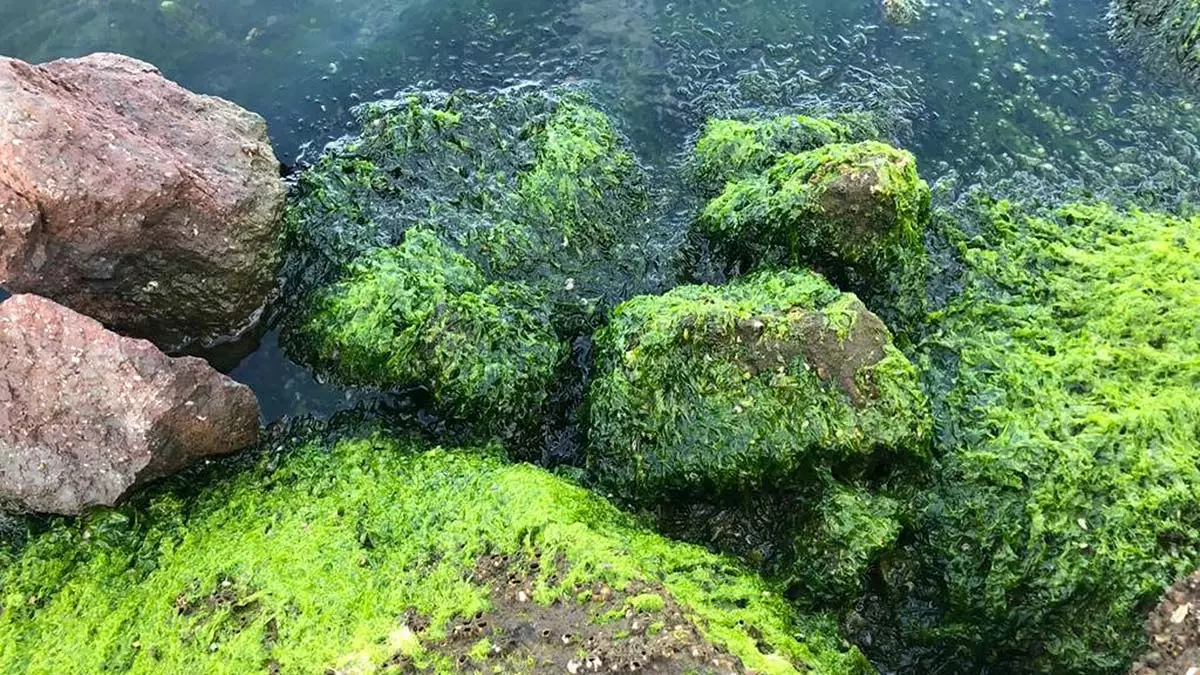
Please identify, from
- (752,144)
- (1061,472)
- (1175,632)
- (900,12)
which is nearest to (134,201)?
(752,144)

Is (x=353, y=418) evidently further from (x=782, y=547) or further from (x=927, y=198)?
(x=927, y=198)

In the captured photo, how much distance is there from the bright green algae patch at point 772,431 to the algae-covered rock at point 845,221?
711 mm

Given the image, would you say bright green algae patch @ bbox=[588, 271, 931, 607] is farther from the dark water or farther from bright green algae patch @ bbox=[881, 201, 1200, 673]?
the dark water

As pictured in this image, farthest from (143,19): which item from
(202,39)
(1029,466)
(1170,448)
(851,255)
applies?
(1170,448)

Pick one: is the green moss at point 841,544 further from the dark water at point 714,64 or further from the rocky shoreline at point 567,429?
the dark water at point 714,64

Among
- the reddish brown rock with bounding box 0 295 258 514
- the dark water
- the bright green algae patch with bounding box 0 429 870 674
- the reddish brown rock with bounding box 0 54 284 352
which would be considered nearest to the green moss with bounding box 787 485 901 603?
the bright green algae patch with bounding box 0 429 870 674

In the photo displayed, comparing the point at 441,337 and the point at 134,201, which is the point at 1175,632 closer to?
the point at 441,337

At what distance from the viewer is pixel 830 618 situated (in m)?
4.49

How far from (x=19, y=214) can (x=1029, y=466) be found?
587 cm

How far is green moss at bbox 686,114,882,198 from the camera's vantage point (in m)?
6.55

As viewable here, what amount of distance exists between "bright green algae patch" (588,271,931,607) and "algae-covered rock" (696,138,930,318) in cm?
71

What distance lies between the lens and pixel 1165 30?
7496 mm

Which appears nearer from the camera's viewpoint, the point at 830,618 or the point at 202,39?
the point at 830,618

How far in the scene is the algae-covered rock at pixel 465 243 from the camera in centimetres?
526
